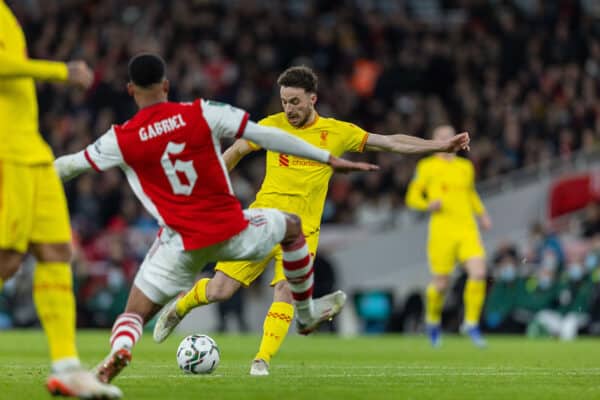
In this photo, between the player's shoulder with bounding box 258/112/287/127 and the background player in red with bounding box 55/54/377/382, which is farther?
the player's shoulder with bounding box 258/112/287/127

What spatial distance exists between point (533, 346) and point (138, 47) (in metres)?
11.5

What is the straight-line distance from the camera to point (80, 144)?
906 inches

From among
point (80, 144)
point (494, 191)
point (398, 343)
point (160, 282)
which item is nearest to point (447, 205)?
point (398, 343)

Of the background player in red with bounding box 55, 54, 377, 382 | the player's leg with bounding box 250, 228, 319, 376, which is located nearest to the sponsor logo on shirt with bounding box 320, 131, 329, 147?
the player's leg with bounding box 250, 228, 319, 376

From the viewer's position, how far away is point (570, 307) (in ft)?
65.5

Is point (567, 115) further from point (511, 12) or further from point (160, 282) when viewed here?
point (160, 282)

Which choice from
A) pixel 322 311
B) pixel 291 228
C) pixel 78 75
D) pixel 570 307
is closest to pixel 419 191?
pixel 570 307

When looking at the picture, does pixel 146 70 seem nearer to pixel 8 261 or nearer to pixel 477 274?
pixel 8 261

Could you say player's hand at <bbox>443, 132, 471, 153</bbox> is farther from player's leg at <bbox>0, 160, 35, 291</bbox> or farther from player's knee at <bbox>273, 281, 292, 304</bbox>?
player's leg at <bbox>0, 160, 35, 291</bbox>

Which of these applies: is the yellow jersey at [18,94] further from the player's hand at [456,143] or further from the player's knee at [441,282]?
the player's knee at [441,282]

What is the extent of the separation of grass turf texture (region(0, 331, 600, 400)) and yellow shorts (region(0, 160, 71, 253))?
1.09 m

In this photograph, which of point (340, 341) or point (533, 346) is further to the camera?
point (340, 341)

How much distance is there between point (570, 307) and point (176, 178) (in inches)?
512

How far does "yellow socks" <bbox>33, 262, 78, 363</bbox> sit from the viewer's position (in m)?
7.23
